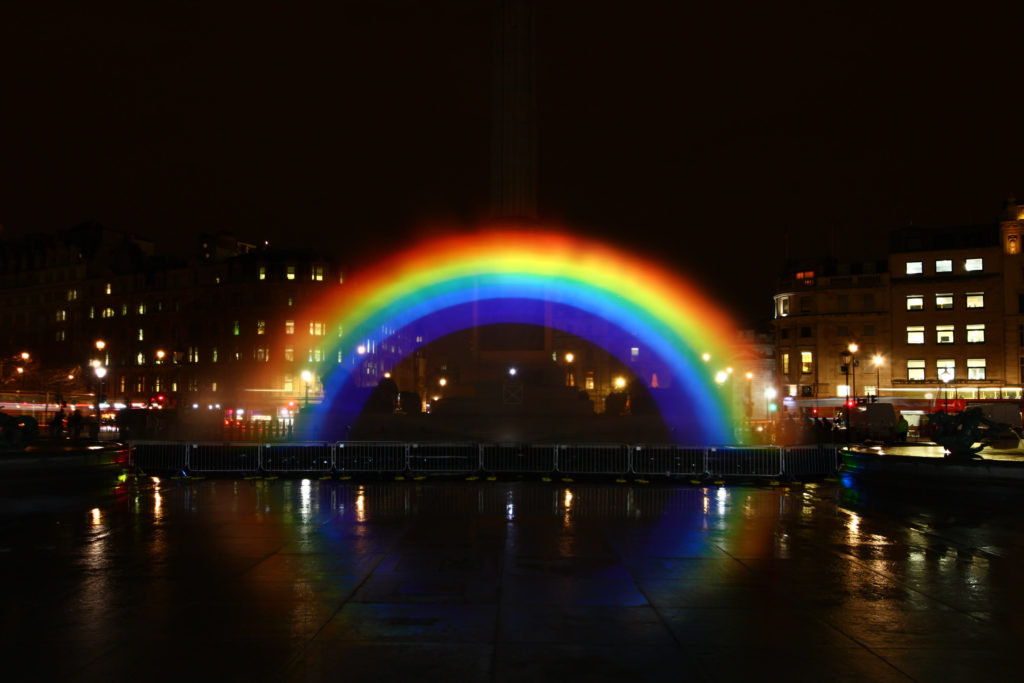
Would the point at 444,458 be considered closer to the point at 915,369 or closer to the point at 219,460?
the point at 219,460

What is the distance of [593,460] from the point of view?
22484 mm

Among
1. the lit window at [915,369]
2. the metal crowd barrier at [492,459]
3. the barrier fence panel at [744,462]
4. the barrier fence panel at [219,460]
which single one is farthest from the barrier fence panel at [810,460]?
the lit window at [915,369]

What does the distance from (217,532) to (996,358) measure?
77.0 meters

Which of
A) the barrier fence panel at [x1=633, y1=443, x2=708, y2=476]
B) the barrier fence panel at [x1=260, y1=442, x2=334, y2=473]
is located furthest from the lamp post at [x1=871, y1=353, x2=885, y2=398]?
the barrier fence panel at [x1=260, y1=442, x2=334, y2=473]

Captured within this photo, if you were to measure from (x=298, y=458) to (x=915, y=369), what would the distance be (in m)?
69.6

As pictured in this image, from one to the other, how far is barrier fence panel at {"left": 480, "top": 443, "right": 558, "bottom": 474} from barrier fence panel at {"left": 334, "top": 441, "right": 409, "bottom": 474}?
226 cm

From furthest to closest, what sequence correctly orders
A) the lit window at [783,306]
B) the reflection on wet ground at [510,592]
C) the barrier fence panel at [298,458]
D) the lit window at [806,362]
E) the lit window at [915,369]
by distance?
the lit window at [783,306] → the lit window at [806,362] → the lit window at [915,369] → the barrier fence panel at [298,458] → the reflection on wet ground at [510,592]

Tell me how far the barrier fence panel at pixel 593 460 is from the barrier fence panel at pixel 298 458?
6.31 metres

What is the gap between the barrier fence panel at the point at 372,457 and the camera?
73.7ft

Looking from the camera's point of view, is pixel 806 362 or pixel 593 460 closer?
pixel 593 460

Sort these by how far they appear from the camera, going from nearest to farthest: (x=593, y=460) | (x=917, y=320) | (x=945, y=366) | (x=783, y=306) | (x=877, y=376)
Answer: (x=593, y=460), (x=945, y=366), (x=877, y=376), (x=917, y=320), (x=783, y=306)

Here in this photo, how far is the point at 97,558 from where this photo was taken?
10664 mm

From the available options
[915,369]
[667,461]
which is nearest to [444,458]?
[667,461]

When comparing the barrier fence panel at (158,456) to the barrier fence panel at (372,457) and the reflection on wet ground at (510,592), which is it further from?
the reflection on wet ground at (510,592)
